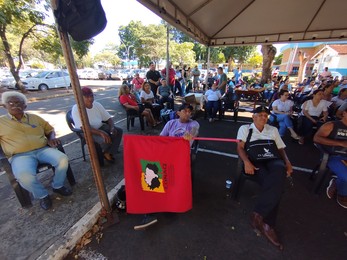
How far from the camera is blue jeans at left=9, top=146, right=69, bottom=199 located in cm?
232

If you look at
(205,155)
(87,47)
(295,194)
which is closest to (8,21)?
(87,47)

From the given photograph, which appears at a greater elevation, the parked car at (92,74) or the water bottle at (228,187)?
the parked car at (92,74)

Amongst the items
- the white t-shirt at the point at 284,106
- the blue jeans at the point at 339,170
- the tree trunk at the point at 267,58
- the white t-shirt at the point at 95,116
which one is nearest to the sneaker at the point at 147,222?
the white t-shirt at the point at 95,116

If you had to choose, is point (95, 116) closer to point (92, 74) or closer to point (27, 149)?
point (27, 149)

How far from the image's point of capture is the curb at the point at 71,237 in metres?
1.83

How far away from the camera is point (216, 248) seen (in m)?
1.99

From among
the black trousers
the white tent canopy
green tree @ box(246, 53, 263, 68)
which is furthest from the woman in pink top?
green tree @ box(246, 53, 263, 68)

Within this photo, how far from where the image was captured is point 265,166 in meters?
2.38

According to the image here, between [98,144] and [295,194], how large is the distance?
134 inches

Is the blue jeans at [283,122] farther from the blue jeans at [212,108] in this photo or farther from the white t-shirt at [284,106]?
the blue jeans at [212,108]

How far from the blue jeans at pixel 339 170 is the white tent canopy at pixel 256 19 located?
3.99 m

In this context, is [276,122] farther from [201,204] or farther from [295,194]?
[201,204]

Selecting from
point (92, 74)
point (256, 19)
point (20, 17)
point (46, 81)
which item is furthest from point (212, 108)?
point (92, 74)

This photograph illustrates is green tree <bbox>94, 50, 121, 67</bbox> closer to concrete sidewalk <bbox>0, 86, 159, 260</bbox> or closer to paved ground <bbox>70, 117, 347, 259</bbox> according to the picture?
concrete sidewalk <bbox>0, 86, 159, 260</bbox>
